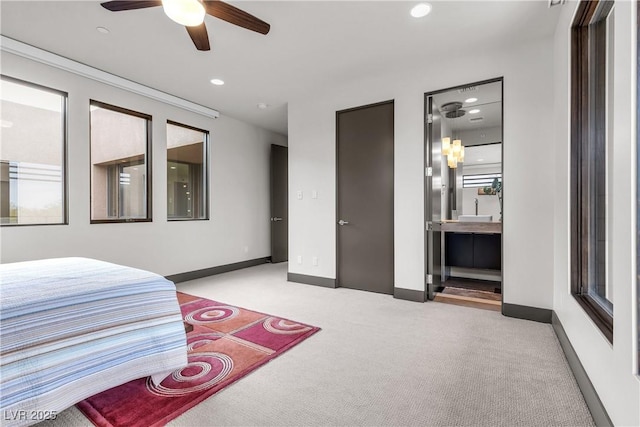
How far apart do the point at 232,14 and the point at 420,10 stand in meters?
1.47

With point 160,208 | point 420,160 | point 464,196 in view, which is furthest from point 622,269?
point 464,196

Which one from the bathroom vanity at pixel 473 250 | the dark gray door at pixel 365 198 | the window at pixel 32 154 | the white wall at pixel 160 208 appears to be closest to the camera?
the window at pixel 32 154

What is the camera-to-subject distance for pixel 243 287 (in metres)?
4.12

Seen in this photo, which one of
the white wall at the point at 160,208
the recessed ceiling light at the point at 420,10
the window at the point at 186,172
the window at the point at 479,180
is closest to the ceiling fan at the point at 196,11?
the recessed ceiling light at the point at 420,10

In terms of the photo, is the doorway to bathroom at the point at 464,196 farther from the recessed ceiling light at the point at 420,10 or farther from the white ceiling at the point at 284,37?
the recessed ceiling light at the point at 420,10

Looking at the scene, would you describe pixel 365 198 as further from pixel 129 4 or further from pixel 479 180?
pixel 479 180

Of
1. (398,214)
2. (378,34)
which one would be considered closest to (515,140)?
(398,214)

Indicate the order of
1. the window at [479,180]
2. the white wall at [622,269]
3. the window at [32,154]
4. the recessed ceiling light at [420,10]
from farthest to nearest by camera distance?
the window at [479,180] → the window at [32,154] → the recessed ceiling light at [420,10] → the white wall at [622,269]

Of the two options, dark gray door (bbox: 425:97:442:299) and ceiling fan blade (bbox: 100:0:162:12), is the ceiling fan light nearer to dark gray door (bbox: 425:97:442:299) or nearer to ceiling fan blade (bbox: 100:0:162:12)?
ceiling fan blade (bbox: 100:0:162:12)

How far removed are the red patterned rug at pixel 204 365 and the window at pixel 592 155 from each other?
6.26ft

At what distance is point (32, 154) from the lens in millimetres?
3107

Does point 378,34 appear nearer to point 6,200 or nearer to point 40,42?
point 40,42

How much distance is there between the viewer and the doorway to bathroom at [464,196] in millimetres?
3510

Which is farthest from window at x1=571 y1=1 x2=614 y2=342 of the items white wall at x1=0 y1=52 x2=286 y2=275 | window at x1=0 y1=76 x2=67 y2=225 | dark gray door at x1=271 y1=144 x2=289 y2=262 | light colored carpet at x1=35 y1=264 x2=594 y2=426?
dark gray door at x1=271 y1=144 x2=289 y2=262
